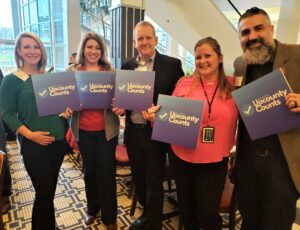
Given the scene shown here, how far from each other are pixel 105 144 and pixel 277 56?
1.26 meters

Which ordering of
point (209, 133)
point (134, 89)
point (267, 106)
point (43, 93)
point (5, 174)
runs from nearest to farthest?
point (267, 106) → point (209, 133) → point (43, 93) → point (134, 89) → point (5, 174)

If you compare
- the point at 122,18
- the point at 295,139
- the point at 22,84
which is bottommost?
the point at 295,139

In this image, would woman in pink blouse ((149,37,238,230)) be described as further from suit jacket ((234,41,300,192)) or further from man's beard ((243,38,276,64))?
suit jacket ((234,41,300,192))

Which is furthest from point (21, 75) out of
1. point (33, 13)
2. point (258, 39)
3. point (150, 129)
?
point (33, 13)

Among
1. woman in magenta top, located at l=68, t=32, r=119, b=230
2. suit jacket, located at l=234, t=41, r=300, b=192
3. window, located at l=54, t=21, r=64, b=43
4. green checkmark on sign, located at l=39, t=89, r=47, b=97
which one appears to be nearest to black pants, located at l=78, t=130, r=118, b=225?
woman in magenta top, located at l=68, t=32, r=119, b=230

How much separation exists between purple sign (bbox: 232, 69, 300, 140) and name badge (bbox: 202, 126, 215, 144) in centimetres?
21

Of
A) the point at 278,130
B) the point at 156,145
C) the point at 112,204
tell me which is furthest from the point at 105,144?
the point at 278,130

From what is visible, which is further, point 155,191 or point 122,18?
point 122,18

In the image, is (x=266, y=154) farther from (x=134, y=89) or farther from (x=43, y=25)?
(x=43, y=25)

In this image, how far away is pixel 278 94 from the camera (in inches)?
45.8

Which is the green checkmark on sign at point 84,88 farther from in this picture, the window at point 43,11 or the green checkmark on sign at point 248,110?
the window at point 43,11

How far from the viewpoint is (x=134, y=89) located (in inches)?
64.6

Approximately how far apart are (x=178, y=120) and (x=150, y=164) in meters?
0.52

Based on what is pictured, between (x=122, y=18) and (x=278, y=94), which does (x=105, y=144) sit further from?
(x=122, y=18)
